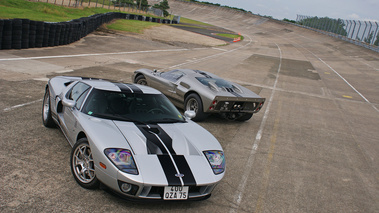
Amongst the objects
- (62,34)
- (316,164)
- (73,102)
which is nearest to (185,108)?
(316,164)

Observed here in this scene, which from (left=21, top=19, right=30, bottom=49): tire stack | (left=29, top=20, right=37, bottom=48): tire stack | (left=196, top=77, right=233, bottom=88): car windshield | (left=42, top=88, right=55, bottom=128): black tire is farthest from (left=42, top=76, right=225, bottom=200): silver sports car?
(left=29, top=20, right=37, bottom=48): tire stack

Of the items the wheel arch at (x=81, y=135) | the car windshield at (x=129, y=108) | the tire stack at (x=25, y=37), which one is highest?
the car windshield at (x=129, y=108)

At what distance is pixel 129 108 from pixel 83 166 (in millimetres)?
1230

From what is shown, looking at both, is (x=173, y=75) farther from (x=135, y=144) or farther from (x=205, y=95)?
(x=135, y=144)

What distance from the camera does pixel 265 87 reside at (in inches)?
668

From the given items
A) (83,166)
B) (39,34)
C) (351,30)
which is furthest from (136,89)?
(351,30)

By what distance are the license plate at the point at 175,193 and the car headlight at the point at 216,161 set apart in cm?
61

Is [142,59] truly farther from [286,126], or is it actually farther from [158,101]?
→ [158,101]

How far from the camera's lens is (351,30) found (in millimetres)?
57812

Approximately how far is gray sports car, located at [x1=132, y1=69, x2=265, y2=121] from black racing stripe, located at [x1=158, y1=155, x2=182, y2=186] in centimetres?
422

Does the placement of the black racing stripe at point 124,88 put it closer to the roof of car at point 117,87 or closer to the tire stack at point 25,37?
the roof of car at point 117,87

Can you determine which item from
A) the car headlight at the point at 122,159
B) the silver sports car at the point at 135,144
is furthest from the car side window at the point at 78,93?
the car headlight at the point at 122,159

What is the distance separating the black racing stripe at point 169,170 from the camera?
4258mm

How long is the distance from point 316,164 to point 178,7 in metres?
113
